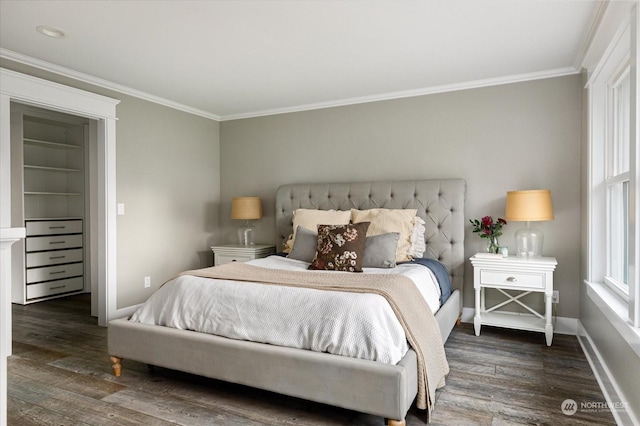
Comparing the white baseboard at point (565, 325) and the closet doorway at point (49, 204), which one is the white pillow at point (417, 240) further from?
the closet doorway at point (49, 204)

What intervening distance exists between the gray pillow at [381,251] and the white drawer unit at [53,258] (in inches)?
163

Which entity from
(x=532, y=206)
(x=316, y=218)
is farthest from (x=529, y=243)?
(x=316, y=218)

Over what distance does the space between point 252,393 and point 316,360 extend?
0.65 m

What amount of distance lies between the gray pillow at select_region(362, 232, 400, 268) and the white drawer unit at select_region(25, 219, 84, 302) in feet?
13.6

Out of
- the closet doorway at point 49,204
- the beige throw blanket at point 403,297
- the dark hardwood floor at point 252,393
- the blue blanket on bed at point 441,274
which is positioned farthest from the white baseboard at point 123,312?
the blue blanket on bed at point 441,274

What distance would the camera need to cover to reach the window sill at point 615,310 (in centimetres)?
185

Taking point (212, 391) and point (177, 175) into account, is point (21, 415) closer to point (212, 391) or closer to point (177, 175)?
point (212, 391)

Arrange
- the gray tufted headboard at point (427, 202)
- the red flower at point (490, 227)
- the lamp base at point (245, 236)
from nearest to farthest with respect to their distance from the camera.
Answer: the red flower at point (490, 227) → the gray tufted headboard at point (427, 202) → the lamp base at point (245, 236)

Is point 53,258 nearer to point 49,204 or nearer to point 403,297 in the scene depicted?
point 49,204

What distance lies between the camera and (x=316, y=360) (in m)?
2.08

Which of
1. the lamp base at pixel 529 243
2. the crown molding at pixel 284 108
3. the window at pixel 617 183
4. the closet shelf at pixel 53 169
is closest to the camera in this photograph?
the window at pixel 617 183

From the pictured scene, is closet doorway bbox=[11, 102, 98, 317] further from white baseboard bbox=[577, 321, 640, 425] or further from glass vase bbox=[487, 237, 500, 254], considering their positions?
white baseboard bbox=[577, 321, 640, 425]

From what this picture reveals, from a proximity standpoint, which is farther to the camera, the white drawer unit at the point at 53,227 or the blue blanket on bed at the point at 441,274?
the white drawer unit at the point at 53,227

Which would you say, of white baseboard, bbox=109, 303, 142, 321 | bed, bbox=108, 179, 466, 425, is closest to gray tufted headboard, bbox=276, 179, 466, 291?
bed, bbox=108, 179, 466, 425
